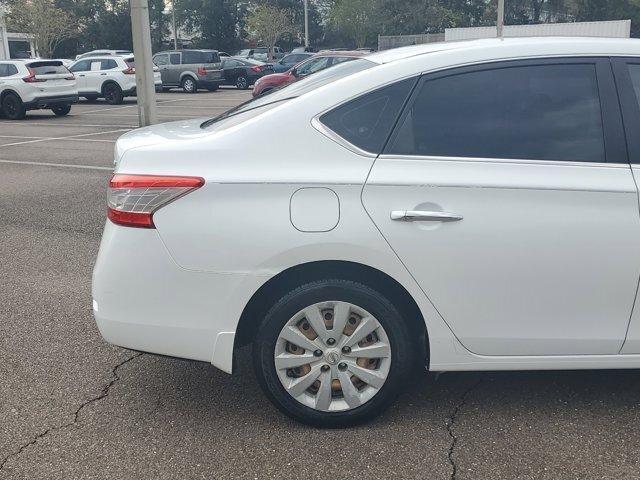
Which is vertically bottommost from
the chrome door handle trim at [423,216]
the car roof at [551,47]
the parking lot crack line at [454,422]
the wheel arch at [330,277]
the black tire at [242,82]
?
the parking lot crack line at [454,422]

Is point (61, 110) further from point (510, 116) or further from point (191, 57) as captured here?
point (510, 116)

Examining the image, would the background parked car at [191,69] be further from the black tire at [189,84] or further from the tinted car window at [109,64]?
the tinted car window at [109,64]

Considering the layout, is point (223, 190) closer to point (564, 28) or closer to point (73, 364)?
point (73, 364)

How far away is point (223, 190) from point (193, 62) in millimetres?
27941

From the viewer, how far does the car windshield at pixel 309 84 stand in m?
3.36

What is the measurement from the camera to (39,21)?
4462 centimetres

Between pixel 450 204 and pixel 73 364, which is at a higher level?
pixel 450 204

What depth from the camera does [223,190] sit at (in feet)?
10.0

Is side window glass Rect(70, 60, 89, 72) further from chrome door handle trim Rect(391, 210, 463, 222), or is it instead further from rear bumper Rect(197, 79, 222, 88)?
chrome door handle trim Rect(391, 210, 463, 222)

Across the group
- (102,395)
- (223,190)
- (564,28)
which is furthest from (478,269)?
(564,28)

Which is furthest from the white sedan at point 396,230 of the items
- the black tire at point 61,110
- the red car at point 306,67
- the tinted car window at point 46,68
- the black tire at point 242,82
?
the black tire at point 242,82

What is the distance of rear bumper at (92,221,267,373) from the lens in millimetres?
3066

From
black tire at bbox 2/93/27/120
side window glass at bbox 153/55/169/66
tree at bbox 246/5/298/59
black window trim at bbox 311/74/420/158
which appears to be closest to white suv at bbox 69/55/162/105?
side window glass at bbox 153/55/169/66

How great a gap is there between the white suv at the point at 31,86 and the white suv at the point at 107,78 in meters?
5.01
